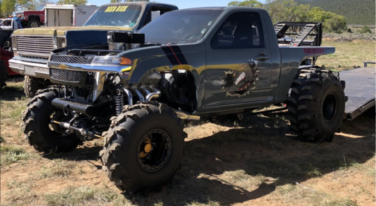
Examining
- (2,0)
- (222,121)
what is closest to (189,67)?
(222,121)

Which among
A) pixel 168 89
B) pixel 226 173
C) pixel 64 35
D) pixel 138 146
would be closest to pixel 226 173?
pixel 226 173

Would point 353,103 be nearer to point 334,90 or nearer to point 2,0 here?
point 334,90

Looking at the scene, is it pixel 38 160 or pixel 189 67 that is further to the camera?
pixel 38 160

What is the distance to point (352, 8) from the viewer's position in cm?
7419

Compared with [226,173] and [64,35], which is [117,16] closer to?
[64,35]

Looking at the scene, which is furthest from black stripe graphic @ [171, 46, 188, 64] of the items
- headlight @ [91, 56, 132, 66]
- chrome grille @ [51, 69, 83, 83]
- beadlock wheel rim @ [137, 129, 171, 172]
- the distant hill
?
the distant hill

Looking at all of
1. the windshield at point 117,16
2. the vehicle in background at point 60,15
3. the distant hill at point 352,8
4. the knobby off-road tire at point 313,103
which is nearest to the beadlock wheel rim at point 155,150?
the knobby off-road tire at point 313,103

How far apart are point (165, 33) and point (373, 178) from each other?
3.27m

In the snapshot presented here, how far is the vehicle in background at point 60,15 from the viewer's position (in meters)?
16.9

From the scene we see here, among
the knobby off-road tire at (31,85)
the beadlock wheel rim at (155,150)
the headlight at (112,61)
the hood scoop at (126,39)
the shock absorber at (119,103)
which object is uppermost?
the hood scoop at (126,39)

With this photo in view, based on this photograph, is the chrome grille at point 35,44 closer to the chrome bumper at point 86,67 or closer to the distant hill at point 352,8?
the chrome bumper at point 86,67

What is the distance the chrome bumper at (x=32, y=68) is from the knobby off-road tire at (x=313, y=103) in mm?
4409

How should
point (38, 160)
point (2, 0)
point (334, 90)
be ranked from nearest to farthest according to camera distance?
point (38, 160)
point (334, 90)
point (2, 0)

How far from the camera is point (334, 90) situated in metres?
6.43
